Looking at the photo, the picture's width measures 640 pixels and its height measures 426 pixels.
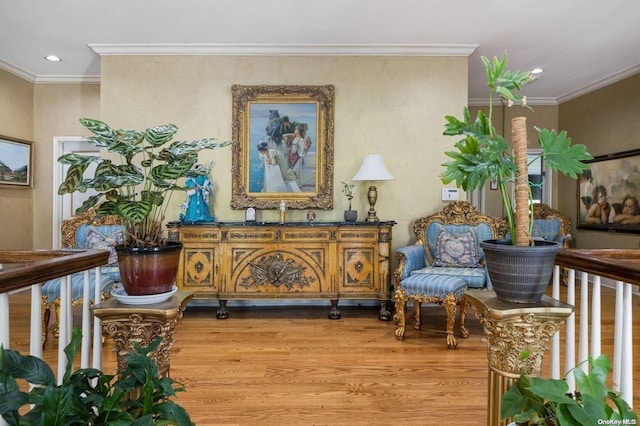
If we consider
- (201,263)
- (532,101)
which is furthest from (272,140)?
(532,101)

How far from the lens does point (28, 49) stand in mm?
3766

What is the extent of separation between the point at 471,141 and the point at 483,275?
2.07m

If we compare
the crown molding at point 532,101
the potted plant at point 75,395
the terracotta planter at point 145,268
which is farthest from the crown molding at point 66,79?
the crown molding at point 532,101

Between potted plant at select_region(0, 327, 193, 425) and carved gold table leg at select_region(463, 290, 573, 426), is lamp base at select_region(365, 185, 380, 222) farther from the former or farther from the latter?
potted plant at select_region(0, 327, 193, 425)

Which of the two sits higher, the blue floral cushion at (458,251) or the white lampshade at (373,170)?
the white lampshade at (373,170)

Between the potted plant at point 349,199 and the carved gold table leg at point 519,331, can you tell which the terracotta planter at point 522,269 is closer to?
the carved gold table leg at point 519,331

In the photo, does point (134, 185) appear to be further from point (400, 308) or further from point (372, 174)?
point (372, 174)

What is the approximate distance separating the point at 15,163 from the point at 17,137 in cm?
31

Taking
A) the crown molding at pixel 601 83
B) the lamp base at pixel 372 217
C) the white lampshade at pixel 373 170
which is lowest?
the lamp base at pixel 372 217

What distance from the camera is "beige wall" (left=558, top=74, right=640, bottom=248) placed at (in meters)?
4.36

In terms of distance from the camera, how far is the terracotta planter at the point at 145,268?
1.24m

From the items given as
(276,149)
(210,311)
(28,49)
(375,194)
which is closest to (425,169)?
(375,194)

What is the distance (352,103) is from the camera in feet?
12.3

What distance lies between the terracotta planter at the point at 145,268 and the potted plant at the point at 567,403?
3.85 feet
